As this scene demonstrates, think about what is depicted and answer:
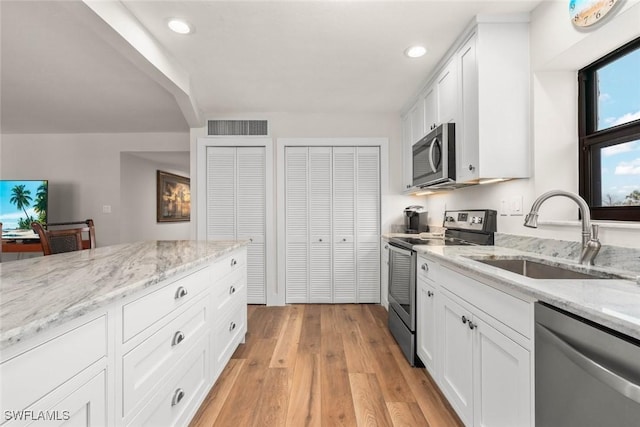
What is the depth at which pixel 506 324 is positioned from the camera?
1092 mm

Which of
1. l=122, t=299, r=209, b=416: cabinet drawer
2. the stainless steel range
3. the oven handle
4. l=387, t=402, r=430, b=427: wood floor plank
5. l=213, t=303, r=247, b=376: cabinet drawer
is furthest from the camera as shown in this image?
the oven handle

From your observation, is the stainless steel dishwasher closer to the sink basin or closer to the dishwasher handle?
the dishwasher handle

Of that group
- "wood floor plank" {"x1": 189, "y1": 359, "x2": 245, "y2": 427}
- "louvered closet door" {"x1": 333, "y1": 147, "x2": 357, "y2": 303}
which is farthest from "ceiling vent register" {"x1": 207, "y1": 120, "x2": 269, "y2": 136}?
"wood floor plank" {"x1": 189, "y1": 359, "x2": 245, "y2": 427}

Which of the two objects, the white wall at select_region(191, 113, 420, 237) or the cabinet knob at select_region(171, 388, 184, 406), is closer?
the cabinet knob at select_region(171, 388, 184, 406)

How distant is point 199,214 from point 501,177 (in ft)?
10.6

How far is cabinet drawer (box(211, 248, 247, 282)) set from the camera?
1844 mm

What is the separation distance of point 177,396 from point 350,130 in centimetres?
319

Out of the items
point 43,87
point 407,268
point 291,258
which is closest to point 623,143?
point 407,268

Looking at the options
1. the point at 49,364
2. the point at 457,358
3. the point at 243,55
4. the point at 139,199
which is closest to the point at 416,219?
the point at 457,358

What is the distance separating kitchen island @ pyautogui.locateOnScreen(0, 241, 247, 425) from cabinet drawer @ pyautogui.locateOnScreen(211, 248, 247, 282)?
70 mm

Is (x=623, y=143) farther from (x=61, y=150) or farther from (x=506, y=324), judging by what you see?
(x=61, y=150)

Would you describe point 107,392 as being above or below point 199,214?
below

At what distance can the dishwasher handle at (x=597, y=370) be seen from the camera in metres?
0.62

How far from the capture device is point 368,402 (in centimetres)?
171
